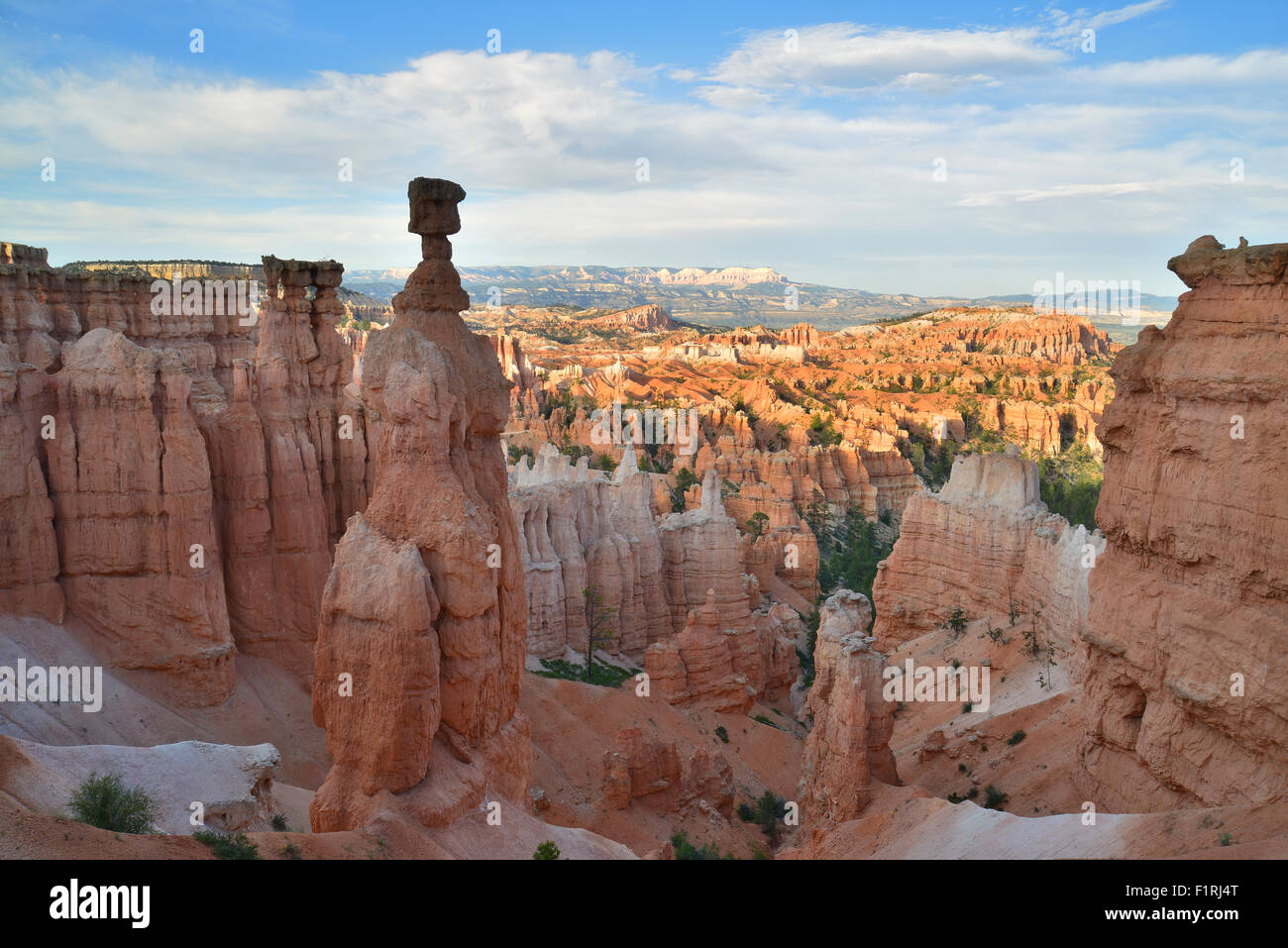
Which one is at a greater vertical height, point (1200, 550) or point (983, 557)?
point (1200, 550)

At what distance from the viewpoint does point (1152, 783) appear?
1338cm

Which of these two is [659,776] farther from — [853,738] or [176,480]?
[176,480]

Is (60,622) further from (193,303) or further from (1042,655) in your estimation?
(1042,655)

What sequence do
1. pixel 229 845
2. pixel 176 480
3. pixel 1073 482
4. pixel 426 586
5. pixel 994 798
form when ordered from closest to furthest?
1. pixel 229 845
2. pixel 426 586
3. pixel 994 798
4. pixel 176 480
5. pixel 1073 482

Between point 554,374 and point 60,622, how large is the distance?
7990cm

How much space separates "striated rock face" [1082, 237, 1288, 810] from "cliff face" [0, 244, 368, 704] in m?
18.4

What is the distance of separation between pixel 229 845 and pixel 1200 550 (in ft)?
43.3

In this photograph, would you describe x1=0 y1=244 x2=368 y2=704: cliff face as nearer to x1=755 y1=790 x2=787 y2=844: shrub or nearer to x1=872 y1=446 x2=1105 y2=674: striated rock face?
x1=755 y1=790 x2=787 y2=844: shrub

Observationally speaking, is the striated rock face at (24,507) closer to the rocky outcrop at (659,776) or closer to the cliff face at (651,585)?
the rocky outcrop at (659,776)

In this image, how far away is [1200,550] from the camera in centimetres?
1226

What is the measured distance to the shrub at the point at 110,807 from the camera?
11328 millimetres

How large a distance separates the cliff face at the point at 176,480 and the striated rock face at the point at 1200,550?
60.4 feet

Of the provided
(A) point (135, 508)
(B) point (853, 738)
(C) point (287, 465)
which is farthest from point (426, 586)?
(C) point (287, 465)

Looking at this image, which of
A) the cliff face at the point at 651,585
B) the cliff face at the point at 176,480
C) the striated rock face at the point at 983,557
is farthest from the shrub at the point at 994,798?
the cliff face at the point at 176,480
